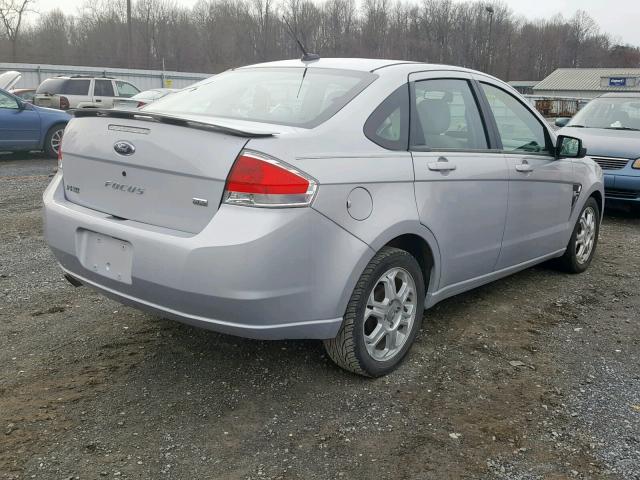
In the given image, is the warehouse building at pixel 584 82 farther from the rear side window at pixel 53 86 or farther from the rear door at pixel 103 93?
the rear side window at pixel 53 86

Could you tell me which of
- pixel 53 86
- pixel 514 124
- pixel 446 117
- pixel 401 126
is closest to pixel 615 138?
pixel 514 124

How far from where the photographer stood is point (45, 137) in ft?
40.9

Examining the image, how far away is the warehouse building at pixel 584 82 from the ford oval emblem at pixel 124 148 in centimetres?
7581

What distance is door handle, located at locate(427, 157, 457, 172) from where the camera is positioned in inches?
135

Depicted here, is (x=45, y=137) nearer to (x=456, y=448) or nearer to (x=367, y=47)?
(x=456, y=448)

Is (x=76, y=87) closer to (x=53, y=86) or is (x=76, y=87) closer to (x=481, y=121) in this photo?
(x=53, y=86)

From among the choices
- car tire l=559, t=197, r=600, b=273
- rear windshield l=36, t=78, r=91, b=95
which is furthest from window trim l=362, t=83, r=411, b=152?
rear windshield l=36, t=78, r=91, b=95

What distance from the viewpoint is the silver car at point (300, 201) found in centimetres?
268

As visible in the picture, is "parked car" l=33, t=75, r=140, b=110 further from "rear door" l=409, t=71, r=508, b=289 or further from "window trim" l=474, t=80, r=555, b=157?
"rear door" l=409, t=71, r=508, b=289

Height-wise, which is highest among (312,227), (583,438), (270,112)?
(270,112)

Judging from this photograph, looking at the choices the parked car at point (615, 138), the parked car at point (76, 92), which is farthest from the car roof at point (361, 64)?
the parked car at point (76, 92)

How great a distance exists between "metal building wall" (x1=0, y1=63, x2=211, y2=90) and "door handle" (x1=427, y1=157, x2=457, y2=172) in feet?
92.5

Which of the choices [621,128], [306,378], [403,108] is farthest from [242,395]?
[621,128]

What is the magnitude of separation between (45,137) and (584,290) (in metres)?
10.9
